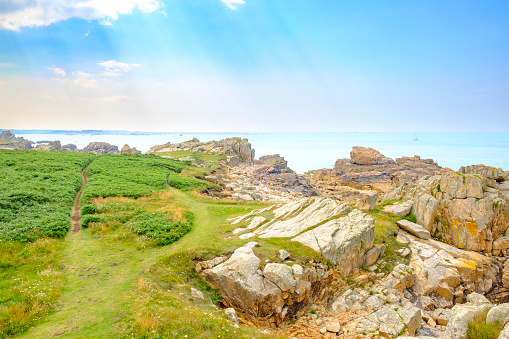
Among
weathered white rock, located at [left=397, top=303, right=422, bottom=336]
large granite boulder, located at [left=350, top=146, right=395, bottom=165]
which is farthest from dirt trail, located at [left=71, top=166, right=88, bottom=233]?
large granite boulder, located at [left=350, top=146, right=395, bottom=165]

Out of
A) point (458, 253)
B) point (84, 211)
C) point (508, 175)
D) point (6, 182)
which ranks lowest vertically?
point (458, 253)

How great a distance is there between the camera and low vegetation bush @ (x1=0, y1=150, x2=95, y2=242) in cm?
1794

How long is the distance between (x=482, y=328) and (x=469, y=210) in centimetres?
1927

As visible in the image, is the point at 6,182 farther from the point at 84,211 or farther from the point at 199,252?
the point at 199,252

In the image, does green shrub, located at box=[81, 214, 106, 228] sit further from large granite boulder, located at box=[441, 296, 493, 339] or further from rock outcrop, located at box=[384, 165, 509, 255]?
rock outcrop, located at box=[384, 165, 509, 255]

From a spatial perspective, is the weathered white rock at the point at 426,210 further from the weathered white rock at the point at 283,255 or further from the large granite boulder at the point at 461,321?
the weathered white rock at the point at 283,255

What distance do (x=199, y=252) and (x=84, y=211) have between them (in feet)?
43.5

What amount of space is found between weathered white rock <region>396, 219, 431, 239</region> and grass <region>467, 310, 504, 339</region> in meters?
→ 15.2

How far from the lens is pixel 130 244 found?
18.5 m

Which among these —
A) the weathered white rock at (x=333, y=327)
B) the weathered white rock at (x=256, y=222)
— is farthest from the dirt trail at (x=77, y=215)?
the weathered white rock at (x=333, y=327)

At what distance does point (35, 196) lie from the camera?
23.0 meters

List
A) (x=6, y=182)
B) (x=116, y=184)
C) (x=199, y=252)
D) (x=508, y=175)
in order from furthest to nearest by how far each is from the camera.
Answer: (x=116, y=184), (x=508, y=175), (x=6, y=182), (x=199, y=252)

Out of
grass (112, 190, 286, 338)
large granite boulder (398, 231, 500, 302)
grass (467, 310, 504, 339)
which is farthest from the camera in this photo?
large granite boulder (398, 231, 500, 302)

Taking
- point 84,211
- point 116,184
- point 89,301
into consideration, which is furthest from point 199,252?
point 116,184
